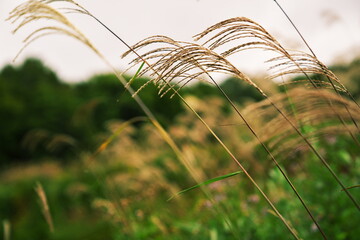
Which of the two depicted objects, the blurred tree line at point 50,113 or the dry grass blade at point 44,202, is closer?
the dry grass blade at point 44,202

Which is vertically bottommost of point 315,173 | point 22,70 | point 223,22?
point 315,173

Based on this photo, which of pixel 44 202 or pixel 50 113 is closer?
pixel 44 202

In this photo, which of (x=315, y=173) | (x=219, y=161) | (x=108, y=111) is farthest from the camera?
(x=108, y=111)

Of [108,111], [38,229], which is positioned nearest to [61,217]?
[38,229]

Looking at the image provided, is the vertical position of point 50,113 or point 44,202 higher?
point 44,202

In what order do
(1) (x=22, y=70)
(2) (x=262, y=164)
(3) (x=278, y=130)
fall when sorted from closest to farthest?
(3) (x=278, y=130) < (2) (x=262, y=164) < (1) (x=22, y=70)

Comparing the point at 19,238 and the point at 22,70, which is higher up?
the point at 22,70

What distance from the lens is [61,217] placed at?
1140 centimetres

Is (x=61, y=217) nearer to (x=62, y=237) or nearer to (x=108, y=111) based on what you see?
(x=62, y=237)

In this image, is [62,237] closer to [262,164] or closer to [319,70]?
[262,164]

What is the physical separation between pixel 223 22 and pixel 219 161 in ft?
20.8

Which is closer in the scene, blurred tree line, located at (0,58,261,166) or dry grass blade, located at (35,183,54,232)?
dry grass blade, located at (35,183,54,232)

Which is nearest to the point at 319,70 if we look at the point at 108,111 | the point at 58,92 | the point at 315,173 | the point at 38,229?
the point at 315,173

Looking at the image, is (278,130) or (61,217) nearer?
(278,130)
